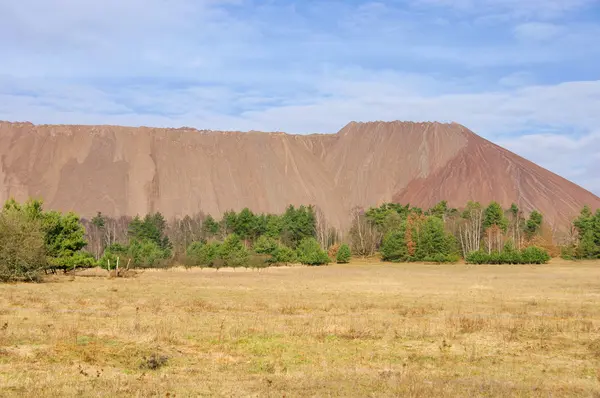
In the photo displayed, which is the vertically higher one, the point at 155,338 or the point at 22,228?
the point at 22,228

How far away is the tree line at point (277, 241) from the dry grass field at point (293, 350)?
27.7 metres

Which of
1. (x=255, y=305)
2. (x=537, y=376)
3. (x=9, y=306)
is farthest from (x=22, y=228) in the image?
(x=537, y=376)

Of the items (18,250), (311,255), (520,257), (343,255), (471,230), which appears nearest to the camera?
(18,250)

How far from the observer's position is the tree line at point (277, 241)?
5934cm

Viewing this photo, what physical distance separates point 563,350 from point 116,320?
17754 mm

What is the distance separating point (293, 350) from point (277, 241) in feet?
336

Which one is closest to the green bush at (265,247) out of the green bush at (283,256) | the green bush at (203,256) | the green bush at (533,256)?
the green bush at (283,256)

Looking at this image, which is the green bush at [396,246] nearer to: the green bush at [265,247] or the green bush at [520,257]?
the green bush at [520,257]

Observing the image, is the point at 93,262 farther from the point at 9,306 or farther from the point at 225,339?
the point at 225,339

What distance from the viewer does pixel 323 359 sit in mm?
19312

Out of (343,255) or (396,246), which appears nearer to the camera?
(343,255)

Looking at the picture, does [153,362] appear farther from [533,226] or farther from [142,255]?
[533,226]

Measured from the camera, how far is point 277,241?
404ft

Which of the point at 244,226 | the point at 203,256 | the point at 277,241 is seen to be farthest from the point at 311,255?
the point at 244,226
